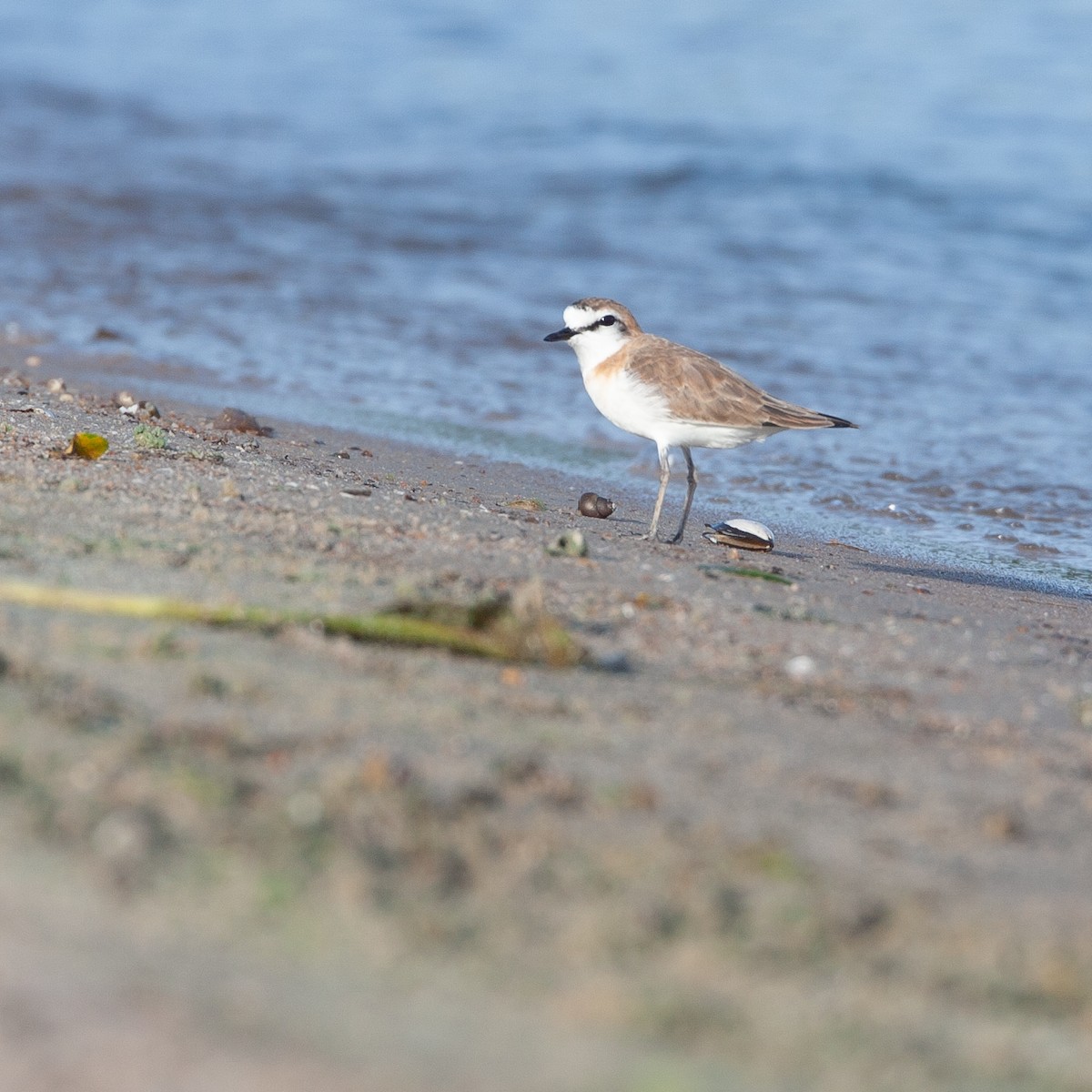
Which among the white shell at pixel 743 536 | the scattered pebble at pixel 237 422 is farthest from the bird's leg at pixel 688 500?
the scattered pebble at pixel 237 422

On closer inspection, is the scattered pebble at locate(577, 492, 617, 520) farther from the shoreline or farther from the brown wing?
the brown wing

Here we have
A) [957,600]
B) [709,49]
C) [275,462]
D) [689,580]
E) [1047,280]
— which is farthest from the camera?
[709,49]

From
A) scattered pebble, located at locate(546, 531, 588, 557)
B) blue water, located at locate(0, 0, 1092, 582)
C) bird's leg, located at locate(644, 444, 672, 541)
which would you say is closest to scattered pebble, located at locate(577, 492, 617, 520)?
bird's leg, located at locate(644, 444, 672, 541)

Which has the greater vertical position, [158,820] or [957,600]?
[957,600]

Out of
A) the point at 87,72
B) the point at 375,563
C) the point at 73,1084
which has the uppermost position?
the point at 87,72

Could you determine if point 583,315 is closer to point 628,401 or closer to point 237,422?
point 628,401

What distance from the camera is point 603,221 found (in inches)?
563

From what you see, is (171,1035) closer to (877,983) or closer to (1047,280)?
(877,983)

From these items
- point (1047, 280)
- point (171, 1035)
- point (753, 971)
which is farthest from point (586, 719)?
point (1047, 280)

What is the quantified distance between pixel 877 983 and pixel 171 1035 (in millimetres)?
1107

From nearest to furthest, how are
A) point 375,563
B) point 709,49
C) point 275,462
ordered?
point 375,563
point 275,462
point 709,49

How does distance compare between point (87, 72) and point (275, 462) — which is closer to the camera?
point (275, 462)

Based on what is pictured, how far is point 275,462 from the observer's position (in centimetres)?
602

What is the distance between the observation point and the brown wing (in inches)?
245
